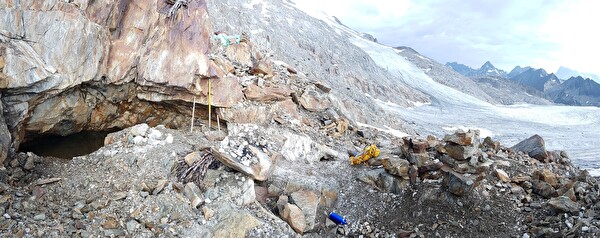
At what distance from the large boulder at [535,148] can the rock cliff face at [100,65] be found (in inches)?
356

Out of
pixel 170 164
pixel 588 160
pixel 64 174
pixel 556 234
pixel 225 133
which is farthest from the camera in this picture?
pixel 588 160

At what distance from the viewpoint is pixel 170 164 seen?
759cm

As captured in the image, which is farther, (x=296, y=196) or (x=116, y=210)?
(x=296, y=196)

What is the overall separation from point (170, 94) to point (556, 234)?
28.3 feet

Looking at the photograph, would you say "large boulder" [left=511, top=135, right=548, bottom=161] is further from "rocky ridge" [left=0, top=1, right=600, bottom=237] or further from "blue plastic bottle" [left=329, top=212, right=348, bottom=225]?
"blue plastic bottle" [left=329, top=212, right=348, bottom=225]

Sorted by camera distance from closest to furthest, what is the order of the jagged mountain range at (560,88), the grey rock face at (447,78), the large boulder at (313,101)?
the large boulder at (313,101)
the grey rock face at (447,78)
the jagged mountain range at (560,88)

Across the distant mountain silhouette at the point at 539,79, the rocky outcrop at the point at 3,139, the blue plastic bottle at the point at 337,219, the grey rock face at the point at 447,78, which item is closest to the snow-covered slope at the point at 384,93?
the grey rock face at the point at 447,78

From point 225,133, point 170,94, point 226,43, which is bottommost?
point 225,133

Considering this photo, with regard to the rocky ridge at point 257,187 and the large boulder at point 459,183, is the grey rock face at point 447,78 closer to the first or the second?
the rocky ridge at point 257,187

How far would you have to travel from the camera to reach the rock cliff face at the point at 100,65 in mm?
6414

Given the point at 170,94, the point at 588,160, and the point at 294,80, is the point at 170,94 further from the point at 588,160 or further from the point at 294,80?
the point at 588,160

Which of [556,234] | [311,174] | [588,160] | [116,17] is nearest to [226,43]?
[116,17]

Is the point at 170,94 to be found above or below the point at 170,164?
above

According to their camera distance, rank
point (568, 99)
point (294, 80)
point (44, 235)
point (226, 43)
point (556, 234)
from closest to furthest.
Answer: point (44, 235)
point (556, 234)
point (226, 43)
point (294, 80)
point (568, 99)
